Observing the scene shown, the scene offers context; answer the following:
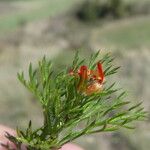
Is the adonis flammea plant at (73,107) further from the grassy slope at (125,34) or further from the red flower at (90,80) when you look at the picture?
the grassy slope at (125,34)

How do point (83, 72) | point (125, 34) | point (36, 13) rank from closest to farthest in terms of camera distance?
1. point (83, 72)
2. point (125, 34)
3. point (36, 13)

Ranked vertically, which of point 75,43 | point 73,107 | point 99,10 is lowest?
point 73,107

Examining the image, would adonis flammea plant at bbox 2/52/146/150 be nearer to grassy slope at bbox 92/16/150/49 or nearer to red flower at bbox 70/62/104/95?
red flower at bbox 70/62/104/95

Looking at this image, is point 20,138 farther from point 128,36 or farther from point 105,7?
point 105,7

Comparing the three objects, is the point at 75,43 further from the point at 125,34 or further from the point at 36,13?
the point at 36,13

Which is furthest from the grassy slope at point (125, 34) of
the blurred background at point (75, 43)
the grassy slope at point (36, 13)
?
the grassy slope at point (36, 13)

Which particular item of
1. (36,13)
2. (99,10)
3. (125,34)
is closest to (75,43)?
(125,34)

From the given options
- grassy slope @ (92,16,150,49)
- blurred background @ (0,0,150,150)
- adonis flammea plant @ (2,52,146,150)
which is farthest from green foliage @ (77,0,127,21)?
adonis flammea plant @ (2,52,146,150)
